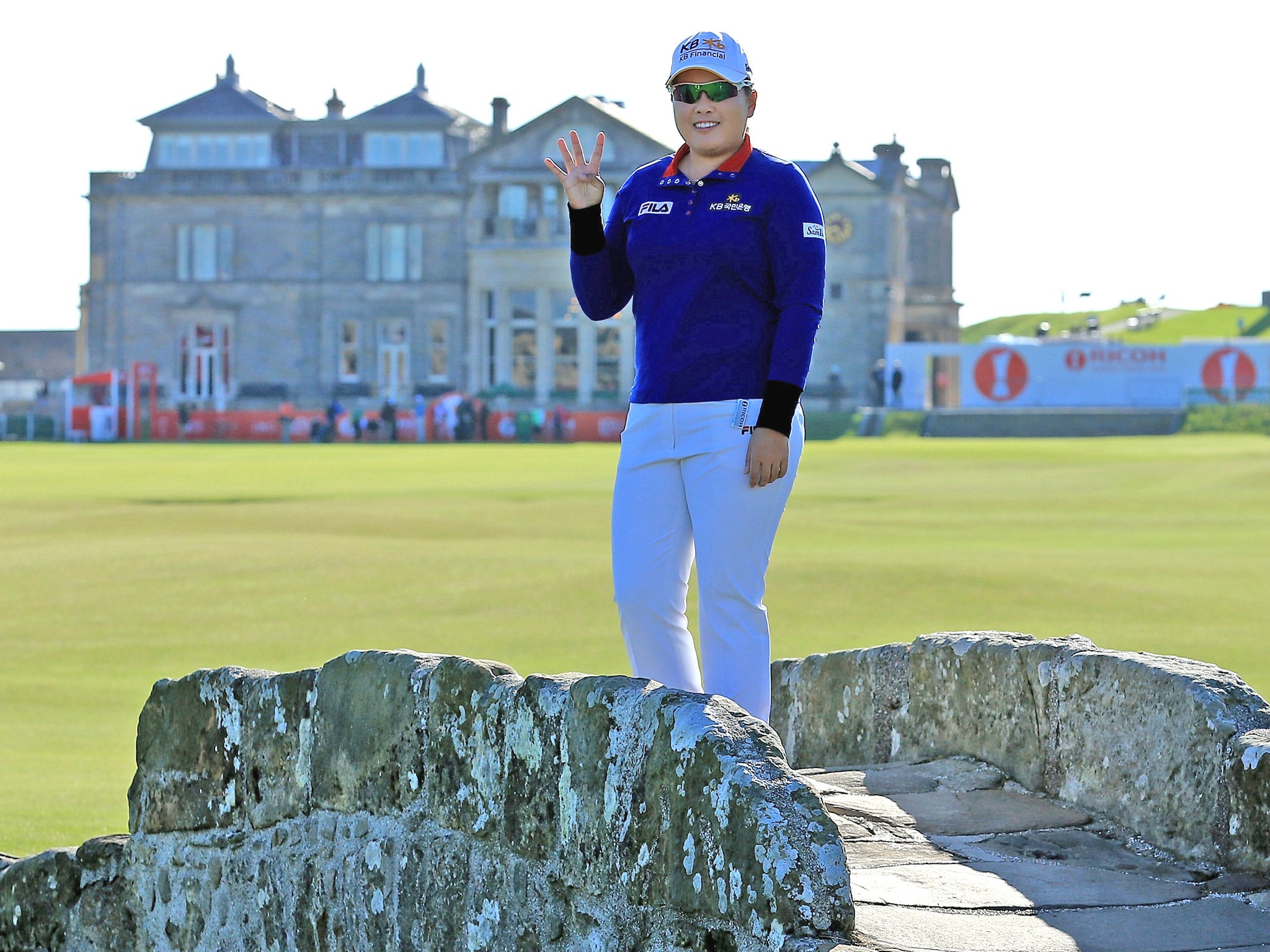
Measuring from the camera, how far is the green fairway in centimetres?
1121

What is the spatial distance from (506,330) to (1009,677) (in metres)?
66.2

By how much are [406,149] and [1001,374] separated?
2846cm

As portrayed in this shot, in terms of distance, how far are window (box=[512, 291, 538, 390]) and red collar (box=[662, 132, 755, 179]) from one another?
66.1 metres

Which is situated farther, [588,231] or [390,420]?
[390,420]

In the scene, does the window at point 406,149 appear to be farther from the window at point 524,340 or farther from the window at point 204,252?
the window at point 524,340

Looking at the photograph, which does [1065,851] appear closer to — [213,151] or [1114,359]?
[1114,359]

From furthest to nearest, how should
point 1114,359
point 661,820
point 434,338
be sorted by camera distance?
1. point 434,338
2. point 1114,359
3. point 661,820

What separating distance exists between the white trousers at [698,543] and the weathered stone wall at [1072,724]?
992mm

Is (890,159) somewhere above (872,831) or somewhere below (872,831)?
above

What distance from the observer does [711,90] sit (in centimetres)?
472

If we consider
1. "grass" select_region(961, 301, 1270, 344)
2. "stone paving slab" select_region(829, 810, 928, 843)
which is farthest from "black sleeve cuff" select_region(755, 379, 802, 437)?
"grass" select_region(961, 301, 1270, 344)

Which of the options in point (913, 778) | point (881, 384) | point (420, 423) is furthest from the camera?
point (881, 384)

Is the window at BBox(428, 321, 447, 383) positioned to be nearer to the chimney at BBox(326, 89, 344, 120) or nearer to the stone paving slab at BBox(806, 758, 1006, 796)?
the chimney at BBox(326, 89, 344, 120)

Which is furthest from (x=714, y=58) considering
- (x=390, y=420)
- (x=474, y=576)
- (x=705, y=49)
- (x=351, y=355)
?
(x=351, y=355)
